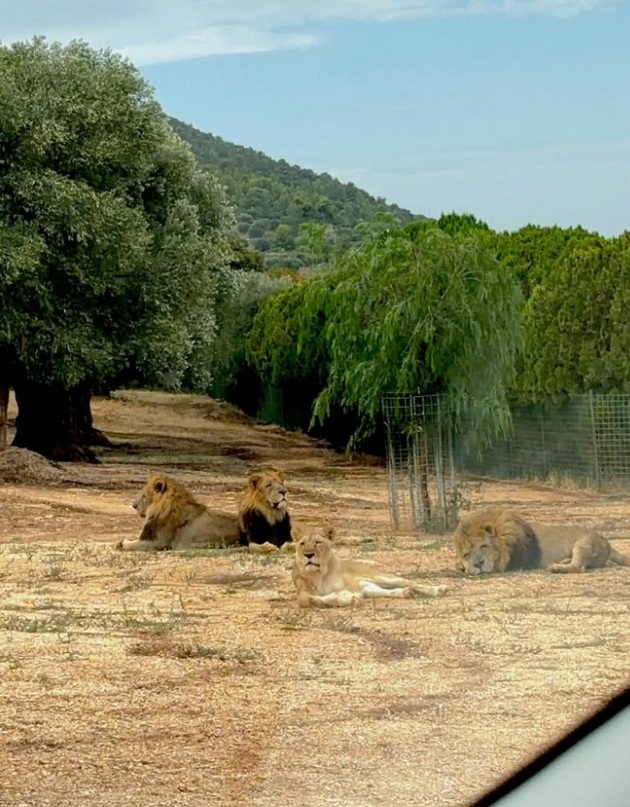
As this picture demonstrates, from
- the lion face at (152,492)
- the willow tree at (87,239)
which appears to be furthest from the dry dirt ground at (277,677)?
the willow tree at (87,239)

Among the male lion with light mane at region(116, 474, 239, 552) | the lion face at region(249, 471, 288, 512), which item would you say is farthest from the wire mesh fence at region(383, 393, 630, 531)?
the male lion with light mane at region(116, 474, 239, 552)

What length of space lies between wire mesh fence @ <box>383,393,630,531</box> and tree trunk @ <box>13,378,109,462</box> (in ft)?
28.2

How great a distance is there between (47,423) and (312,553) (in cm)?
1699

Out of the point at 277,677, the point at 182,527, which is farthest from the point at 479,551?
the point at 182,527

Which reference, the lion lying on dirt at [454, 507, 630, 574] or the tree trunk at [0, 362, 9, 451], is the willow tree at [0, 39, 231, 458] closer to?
the tree trunk at [0, 362, 9, 451]

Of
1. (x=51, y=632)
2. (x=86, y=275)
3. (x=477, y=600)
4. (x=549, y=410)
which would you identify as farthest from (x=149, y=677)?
(x=86, y=275)

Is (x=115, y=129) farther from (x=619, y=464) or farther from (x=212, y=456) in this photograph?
(x=619, y=464)

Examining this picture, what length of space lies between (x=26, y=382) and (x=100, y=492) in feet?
18.2

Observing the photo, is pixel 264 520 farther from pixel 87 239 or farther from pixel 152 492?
pixel 87 239

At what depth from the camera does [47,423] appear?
24.5m

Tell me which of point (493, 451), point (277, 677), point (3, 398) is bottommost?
point (277, 677)

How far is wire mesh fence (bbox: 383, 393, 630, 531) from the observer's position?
12.6 m

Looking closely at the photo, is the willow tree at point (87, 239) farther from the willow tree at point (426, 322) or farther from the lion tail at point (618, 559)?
the lion tail at point (618, 559)

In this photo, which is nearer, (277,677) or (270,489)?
(277,677)
